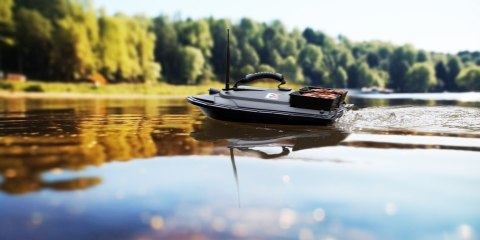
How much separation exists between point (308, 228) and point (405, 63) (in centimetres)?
14764

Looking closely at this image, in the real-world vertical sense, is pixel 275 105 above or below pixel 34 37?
below

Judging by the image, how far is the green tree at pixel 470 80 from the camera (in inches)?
4557

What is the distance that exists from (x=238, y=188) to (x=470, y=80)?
431 ft

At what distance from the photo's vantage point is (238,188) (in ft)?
15.5

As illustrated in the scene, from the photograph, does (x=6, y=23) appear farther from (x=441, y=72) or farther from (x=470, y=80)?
(x=441, y=72)

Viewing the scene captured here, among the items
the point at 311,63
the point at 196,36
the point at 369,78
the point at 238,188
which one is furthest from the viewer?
the point at 311,63

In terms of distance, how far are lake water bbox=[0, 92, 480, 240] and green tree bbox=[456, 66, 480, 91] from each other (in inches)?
4888

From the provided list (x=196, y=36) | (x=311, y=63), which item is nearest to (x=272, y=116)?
Answer: (x=196, y=36)

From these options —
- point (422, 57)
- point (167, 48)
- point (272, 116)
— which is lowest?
point (272, 116)

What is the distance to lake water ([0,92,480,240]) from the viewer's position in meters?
3.44

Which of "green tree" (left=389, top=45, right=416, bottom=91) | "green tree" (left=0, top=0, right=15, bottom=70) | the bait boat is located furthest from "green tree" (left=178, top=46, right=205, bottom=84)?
"green tree" (left=389, top=45, right=416, bottom=91)

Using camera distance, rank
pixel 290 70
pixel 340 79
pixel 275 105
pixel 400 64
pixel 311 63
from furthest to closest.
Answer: pixel 400 64 → pixel 311 63 → pixel 340 79 → pixel 290 70 → pixel 275 105

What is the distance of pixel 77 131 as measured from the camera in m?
10.1

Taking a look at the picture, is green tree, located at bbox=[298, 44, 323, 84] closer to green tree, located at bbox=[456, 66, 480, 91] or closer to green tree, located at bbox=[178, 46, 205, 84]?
green tree, located at bbox=[456, 66, 480, 91]
